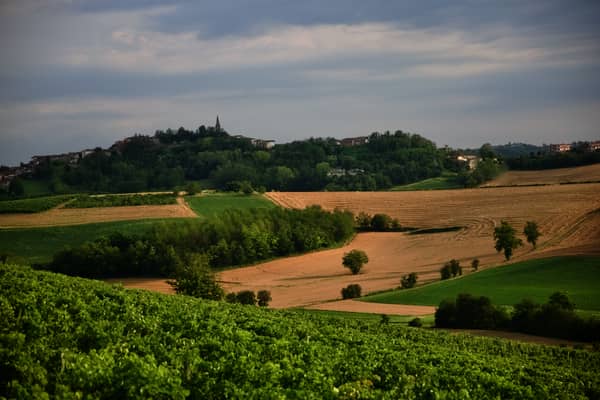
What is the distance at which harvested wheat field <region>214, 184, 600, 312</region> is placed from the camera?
5569 cm

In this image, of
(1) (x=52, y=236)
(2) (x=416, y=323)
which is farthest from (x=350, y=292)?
(1) (x=52, y=236)

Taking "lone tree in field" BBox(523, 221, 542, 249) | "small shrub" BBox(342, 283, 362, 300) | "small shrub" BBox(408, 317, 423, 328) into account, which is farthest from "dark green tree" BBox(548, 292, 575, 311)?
"lone tree in field" BBox(523, 221, 542, 249)

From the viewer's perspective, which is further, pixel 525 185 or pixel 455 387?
pixel 525 185

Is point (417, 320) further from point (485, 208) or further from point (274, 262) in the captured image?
point (485, 208)

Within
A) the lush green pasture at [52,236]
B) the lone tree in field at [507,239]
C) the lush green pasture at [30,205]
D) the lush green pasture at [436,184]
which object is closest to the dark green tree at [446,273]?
the lone tree in field at [507,239]

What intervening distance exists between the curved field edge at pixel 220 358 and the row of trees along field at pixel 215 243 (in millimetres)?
34881

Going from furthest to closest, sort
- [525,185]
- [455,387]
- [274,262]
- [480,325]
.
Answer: [525,185] < [274,262] < [480,325] < [455,387]

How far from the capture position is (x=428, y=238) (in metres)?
73.8

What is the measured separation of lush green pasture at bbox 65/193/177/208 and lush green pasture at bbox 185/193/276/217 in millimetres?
3702

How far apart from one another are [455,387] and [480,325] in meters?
19.9

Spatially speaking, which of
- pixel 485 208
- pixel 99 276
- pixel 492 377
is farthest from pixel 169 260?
pixel 492 377

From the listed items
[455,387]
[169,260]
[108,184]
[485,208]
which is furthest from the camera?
[108,184]

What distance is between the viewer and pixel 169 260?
63094mm

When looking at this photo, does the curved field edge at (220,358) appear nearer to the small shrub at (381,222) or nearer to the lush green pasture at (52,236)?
the lush green pasture at (52,236)
